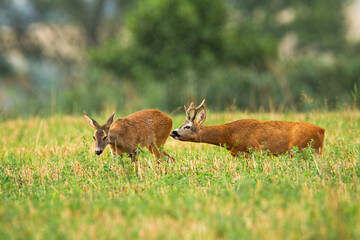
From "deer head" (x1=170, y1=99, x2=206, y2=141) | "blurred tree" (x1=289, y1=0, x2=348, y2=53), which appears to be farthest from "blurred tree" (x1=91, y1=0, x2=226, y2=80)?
"deer head" (x1=170, y1=99, x2=206, y2=141)

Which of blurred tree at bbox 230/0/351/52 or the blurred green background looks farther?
blurred tree at bbox 230/0/351/52

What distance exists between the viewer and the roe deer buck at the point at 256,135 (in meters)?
8.41

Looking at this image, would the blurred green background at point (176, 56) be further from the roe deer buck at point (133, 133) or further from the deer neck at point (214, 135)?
the roe deer buck at point (133, 133)

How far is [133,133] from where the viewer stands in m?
8.65

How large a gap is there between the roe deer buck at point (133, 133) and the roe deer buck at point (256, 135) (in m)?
0.65

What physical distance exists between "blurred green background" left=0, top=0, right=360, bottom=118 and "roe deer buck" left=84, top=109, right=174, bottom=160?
345cm

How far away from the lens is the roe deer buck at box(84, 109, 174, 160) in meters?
8.09

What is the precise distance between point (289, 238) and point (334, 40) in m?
40.1

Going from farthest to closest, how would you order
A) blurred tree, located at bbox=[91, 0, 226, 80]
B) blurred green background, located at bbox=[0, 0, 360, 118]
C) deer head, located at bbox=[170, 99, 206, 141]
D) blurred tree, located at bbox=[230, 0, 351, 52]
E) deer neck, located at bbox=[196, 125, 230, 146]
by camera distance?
blurred tree, located at bbox=[230, 0, 351, 52] < blurred tree, located at bbox=[91, 0, 226, 80] < blurred green background, located at bbox=[0, 0, 360, 118] < deer neck, located at bbox=[196, 125, 230, 146] < deer head, located at bbox=[170, 99, 206, 141]

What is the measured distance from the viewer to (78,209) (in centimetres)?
555

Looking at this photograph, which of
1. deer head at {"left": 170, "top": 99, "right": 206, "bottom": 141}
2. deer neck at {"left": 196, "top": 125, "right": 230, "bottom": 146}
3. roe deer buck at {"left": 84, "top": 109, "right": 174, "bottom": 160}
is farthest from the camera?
deer neck at {"left": 196, "top": 125, "right": 230, "bottom": 146}

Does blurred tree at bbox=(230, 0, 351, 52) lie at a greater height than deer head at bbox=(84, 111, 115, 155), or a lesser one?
greater

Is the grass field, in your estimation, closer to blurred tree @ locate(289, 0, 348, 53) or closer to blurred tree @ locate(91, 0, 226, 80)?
blurred tree @ locate(91, 0, 226, 80)

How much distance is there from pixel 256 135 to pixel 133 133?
211 cm
